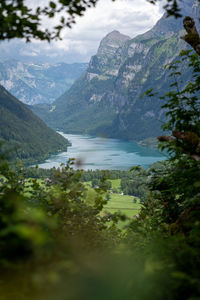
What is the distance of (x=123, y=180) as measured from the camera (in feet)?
364

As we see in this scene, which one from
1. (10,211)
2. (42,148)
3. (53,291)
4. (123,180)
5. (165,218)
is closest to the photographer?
(53,291)

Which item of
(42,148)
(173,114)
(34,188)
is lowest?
(42,148)

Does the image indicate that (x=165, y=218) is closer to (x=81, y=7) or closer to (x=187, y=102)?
(x=187, y=102)

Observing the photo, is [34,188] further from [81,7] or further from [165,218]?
[81,7]

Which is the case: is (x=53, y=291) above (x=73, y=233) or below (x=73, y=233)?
above

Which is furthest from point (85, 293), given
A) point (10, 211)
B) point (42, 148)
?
point (42, 148)

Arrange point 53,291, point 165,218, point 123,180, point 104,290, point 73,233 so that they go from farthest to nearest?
point 123,180, point 165,218, point 73,233, point 104,290, point 53,291

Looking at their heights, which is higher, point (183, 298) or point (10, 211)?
point (10, 211)

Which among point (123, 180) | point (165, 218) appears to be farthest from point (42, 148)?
point (165, 218)

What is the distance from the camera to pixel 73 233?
421cm

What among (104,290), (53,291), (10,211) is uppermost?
(10,211)

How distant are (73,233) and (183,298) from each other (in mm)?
2315

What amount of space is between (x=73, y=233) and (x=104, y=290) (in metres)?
2.56

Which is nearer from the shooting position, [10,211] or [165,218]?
[10,211]
